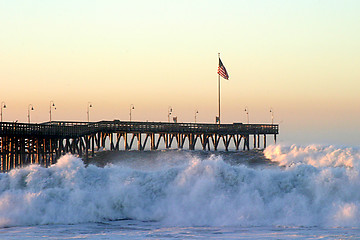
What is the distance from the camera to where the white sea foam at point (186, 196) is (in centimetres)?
3391

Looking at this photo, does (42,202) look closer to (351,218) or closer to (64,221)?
(64,221)

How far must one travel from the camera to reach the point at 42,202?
35.2m

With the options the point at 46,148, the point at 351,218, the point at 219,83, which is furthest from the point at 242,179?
the point at 219,83

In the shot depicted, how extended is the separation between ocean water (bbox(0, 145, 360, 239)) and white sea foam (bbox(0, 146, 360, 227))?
1.9 inches

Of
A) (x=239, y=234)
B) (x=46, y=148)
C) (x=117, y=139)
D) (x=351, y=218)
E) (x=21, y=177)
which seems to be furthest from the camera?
(x=117, y=139)

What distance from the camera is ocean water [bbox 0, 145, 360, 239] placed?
31406 millimetres

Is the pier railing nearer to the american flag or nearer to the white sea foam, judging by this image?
the american flag

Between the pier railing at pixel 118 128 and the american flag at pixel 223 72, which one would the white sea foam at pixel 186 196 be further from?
the american flag at pixel 223 72

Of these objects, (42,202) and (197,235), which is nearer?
(197,235)

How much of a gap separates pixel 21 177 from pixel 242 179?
39.3ft

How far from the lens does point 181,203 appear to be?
1414 inches

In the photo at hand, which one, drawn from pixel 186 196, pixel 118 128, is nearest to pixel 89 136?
pixel 118 128

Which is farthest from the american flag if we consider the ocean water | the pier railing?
the ocean water

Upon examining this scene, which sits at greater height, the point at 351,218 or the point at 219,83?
the point at 219,83
